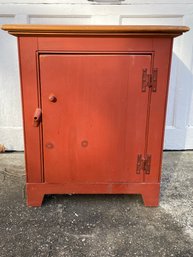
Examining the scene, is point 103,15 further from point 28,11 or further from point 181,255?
point 181,255

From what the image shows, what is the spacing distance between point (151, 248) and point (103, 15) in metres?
1.74

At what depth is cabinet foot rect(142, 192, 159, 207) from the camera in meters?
1.36

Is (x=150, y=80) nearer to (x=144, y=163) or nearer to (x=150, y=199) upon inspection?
(x=144, y=163)

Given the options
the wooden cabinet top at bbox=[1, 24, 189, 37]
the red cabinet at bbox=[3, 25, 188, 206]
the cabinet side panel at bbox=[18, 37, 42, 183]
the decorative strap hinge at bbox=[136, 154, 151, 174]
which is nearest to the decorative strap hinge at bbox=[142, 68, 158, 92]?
the red cabinet at bbox=[3, 25, 188, 206]

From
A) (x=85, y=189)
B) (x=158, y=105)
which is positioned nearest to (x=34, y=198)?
(x=85, y=189)

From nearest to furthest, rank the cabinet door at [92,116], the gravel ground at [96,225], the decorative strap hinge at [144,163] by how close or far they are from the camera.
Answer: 1. the gravel ground at [96,225]
2. the cabinet door at [92,116]
3. the decorative strap hinge at [144,163]

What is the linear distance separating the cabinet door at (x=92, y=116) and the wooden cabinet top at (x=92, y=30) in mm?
106

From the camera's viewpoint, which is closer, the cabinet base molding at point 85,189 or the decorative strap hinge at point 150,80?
the decorative strap hinge at point 150,80

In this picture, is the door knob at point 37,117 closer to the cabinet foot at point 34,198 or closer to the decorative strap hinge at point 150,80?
the cabinet foot at point 34,198

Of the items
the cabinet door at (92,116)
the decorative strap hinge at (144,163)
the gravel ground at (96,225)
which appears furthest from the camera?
the decorative strap hinge at (144,163)

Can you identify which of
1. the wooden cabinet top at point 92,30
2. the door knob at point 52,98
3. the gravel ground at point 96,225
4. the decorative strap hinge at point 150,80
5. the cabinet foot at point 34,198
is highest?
the wooden cabinet top at point 92,30

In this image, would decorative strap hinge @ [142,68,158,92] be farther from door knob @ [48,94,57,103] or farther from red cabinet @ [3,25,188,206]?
door knob @ [48,94,57,103]

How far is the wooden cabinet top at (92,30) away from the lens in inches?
42.7

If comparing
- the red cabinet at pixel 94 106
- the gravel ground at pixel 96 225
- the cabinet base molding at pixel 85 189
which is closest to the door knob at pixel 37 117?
the red cabinet at pixel 94 106
